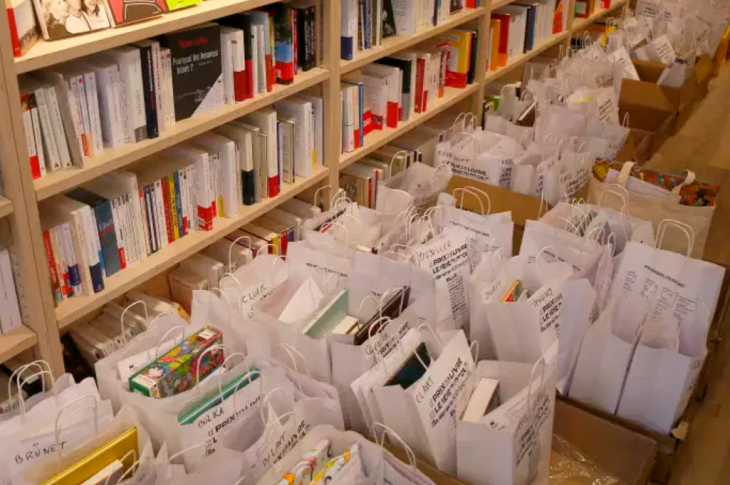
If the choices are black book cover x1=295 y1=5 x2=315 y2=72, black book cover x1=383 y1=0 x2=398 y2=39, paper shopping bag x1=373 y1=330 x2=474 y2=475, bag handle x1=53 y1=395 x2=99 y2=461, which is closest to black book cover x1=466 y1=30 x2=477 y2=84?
black book cover x1=383 y1=0 x2=398 y2=39

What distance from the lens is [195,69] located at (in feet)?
6.64

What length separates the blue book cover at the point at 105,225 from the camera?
1.89 meters

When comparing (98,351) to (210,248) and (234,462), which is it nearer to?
(210,248)

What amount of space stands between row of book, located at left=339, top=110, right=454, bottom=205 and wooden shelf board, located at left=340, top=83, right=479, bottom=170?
0.09 m

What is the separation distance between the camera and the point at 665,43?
4078mm

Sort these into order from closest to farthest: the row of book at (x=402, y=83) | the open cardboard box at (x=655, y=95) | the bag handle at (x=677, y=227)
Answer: the bag handle at (x=677, y=227), the row of book at (x=402, y=83), the open cardboard box at (x=655, y=95)

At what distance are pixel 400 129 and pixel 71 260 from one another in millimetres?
1424

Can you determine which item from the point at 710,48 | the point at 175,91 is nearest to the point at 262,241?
the point at 175,91

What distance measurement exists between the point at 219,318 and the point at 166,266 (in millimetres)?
320

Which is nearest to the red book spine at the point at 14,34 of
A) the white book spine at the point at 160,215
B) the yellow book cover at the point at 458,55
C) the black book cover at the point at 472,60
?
the white book spine at the point at 160,215

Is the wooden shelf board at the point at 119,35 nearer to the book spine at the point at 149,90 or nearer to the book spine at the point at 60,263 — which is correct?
the book spine at the point at 149,90

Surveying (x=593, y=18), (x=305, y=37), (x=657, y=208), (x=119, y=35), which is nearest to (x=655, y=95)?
(x=593, y=18)

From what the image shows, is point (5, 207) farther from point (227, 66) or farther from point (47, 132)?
point (227, 66)

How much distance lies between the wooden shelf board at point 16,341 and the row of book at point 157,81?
38 centimetres
